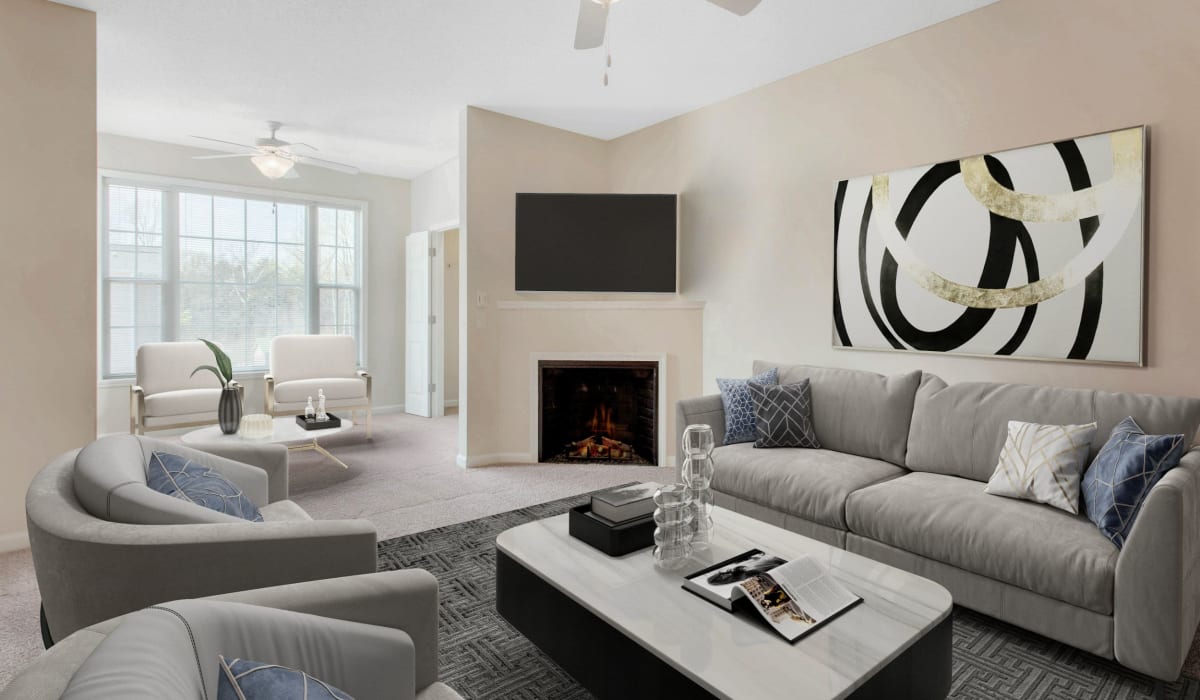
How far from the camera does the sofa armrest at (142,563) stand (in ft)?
4.42

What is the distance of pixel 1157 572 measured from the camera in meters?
1.83

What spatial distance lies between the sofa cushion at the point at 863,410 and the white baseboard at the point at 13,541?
160 inches

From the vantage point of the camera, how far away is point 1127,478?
206 centimetres

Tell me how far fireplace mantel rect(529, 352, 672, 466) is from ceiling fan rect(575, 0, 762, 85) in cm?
250

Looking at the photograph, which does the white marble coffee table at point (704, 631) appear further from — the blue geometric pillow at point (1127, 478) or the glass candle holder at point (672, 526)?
the blue geometric pillow at point (1127, 478)

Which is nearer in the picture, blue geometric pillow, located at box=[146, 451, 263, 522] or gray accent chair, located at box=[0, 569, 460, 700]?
gray accent chair, located at box=[0, 569, 460, 700]

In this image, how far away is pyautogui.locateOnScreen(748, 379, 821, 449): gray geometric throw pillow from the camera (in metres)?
3.29

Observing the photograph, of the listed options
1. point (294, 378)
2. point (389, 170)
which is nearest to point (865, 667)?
point (294, 378)

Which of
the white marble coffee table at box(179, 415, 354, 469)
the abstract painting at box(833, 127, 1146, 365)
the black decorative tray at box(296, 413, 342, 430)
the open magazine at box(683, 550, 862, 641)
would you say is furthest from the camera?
the black decorative tray at box(296, 413, 342, 430)

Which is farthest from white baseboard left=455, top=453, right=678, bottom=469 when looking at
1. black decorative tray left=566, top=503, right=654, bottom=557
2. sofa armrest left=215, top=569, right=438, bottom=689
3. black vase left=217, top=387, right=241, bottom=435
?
sofa armrest left=215, top=569, right=438, bottom=689

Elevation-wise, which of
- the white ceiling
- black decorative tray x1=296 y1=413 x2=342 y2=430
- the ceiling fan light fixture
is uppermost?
the white ceiling

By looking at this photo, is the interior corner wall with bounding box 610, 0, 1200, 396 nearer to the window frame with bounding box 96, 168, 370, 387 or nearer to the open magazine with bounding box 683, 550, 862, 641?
the open magazine with bounding box 683, 550, 862, 641

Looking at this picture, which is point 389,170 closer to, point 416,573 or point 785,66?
point 785,66

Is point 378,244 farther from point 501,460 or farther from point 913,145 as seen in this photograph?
point 913,145
